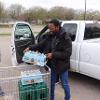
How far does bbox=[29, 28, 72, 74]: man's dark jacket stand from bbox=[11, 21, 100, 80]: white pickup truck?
1.57 m

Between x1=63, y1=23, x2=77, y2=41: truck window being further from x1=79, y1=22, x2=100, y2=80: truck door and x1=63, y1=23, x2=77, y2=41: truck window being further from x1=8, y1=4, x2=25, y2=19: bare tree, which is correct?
x1=8, y1=4, x2=25, y2=19: bare tree

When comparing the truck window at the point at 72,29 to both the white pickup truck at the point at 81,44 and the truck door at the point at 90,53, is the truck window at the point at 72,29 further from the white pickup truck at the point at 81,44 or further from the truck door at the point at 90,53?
the truck door at the point at 90,53

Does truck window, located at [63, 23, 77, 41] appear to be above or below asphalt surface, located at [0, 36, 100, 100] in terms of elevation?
above

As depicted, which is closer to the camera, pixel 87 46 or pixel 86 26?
pixel 87 46

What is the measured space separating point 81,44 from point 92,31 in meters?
0.71

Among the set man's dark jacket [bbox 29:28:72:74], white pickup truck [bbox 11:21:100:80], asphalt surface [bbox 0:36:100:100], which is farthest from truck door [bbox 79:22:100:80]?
man's dark jacket [bbox 29:28:72:74]

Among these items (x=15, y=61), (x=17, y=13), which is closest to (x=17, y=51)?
(x=15, y=61)

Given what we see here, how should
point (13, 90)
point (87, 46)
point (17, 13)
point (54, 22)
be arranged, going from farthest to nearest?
point (17, 13)
point (87, 46)
point (54, 22)
point (13, 90)

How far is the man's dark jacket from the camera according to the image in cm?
487

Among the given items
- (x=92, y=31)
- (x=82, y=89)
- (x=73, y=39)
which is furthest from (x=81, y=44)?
(x=82, y=89)

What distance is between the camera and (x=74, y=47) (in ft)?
23.3

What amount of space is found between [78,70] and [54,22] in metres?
2.50

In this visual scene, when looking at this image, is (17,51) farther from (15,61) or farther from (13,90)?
(13,90)

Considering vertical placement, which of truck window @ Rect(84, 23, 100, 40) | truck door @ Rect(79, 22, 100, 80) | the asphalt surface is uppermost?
truck window @ Rect(84, 23, 100, 40)
